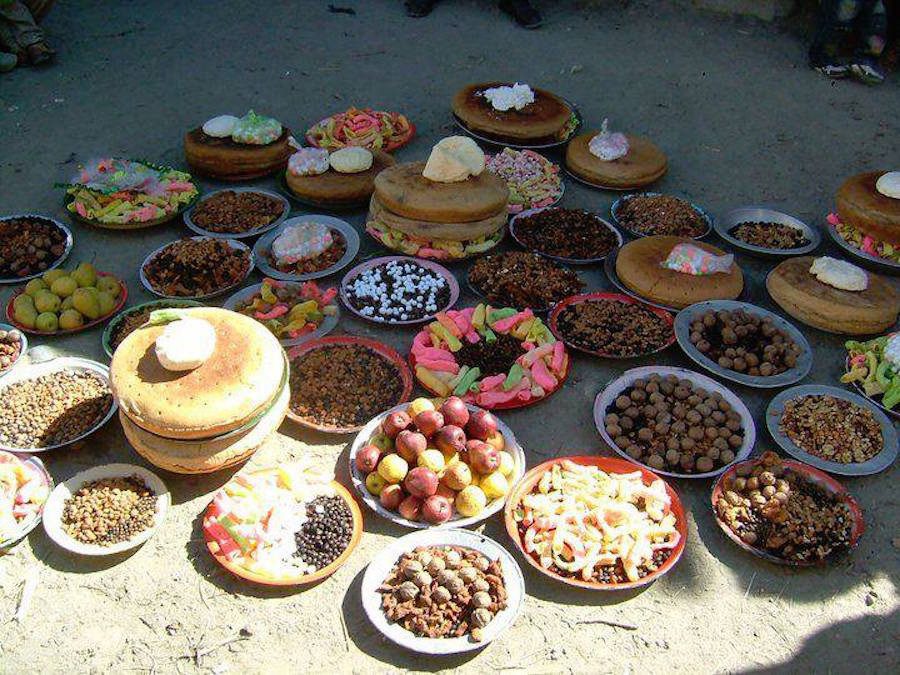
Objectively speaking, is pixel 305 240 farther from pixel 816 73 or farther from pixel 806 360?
pixel 816 73

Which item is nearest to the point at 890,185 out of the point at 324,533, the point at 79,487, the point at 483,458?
the point at 483,458

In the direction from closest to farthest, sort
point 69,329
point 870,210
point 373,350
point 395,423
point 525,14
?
1. point 395,423
2. point 373,350
3. point 69,329
4. point 870,210
5. point 525,14

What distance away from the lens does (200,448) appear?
396 cm

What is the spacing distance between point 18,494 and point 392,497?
201cm

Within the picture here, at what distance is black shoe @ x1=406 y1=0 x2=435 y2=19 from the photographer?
10.2 metres

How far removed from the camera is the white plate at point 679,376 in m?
4.33

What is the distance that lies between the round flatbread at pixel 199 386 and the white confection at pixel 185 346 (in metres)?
0.05

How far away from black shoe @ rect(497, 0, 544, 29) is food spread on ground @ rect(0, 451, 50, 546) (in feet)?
27.7

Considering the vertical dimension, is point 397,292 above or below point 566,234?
below

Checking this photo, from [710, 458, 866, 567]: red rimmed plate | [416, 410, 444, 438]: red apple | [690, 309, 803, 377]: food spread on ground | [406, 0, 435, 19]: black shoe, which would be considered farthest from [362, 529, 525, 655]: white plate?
[406, 0, 435, 19]: black shoe

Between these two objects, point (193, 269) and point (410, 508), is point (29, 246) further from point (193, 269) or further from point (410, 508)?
point (410, 508)

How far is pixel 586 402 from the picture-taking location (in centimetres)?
491

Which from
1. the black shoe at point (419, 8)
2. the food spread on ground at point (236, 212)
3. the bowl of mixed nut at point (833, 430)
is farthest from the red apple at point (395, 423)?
the black shoe at point (419, 8)

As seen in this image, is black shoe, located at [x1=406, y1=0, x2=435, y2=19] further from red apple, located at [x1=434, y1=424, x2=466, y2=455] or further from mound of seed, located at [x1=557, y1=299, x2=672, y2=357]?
red apple, located at [x1=434, y1=424, x2=466, y2=455]
